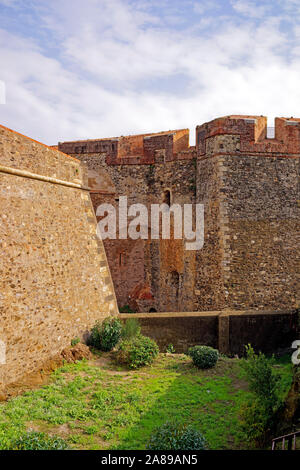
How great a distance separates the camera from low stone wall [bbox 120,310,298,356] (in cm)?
1073

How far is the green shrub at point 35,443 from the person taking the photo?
5207 mm

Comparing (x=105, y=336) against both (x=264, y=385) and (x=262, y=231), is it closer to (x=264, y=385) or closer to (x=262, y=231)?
(x=264, y=385)

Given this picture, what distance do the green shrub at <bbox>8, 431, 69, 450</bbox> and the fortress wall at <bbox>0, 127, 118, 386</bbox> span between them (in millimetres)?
1992

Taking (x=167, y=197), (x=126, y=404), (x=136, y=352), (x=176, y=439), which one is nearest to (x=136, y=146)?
(x=167, y=197)

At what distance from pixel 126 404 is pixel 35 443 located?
2.30 metres

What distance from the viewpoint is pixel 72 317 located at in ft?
30.8

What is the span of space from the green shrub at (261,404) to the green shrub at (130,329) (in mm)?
4364

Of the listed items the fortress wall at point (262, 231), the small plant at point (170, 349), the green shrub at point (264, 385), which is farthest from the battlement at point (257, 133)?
the green shrub at point (264, 385)

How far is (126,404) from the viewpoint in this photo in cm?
721

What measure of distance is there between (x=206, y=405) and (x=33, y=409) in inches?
128

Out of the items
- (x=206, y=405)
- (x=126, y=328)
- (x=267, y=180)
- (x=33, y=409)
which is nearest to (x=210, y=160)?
(x=267, y=180)

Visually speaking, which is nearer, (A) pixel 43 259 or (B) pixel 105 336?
(A) pixel 43 259

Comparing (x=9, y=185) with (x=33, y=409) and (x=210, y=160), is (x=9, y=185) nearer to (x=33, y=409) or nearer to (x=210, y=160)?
(x=33, y=409)
